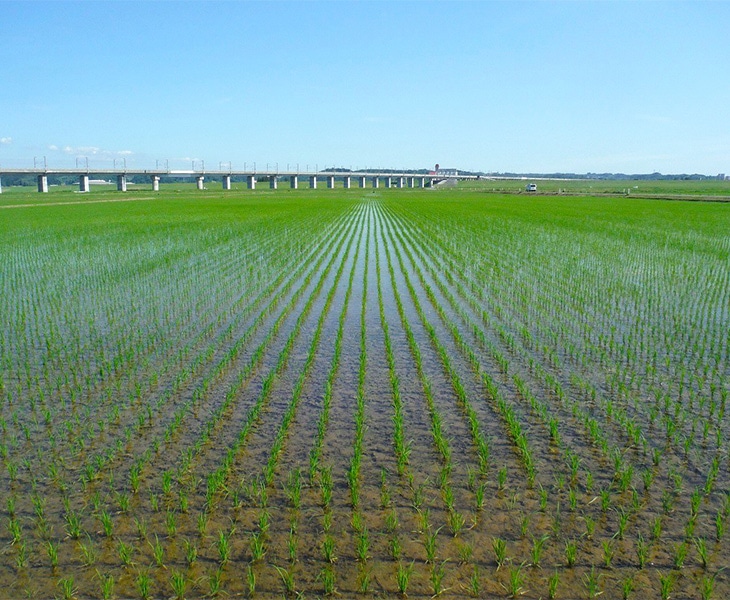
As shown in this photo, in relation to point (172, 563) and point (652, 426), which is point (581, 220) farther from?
point (172, 563)


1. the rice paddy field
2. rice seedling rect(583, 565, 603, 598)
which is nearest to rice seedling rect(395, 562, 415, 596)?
the rice paddy field

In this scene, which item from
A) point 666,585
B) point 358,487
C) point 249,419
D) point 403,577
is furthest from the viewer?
point 249,419

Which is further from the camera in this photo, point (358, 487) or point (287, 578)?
point (358, 487)

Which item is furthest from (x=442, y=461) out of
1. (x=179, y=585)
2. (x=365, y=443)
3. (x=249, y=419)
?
(x=179, y=585)

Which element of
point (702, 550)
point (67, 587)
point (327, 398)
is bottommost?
point (67, 587)

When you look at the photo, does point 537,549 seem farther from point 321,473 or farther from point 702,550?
point 321,473

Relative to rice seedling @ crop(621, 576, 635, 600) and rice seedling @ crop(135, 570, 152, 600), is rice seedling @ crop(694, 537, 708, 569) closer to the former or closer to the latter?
rice seedling @ crop(621, 576, 635, 600)

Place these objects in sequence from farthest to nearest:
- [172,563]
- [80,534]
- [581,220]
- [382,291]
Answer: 1. [581,220]
2. [382,291]
3. [80,534]
4. [172,563]

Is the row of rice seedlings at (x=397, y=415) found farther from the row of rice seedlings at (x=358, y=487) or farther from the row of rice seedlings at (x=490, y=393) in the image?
the row of rice seedlings at (x=490, y=393)

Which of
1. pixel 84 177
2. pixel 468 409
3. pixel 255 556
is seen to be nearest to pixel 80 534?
pixel 255 556
